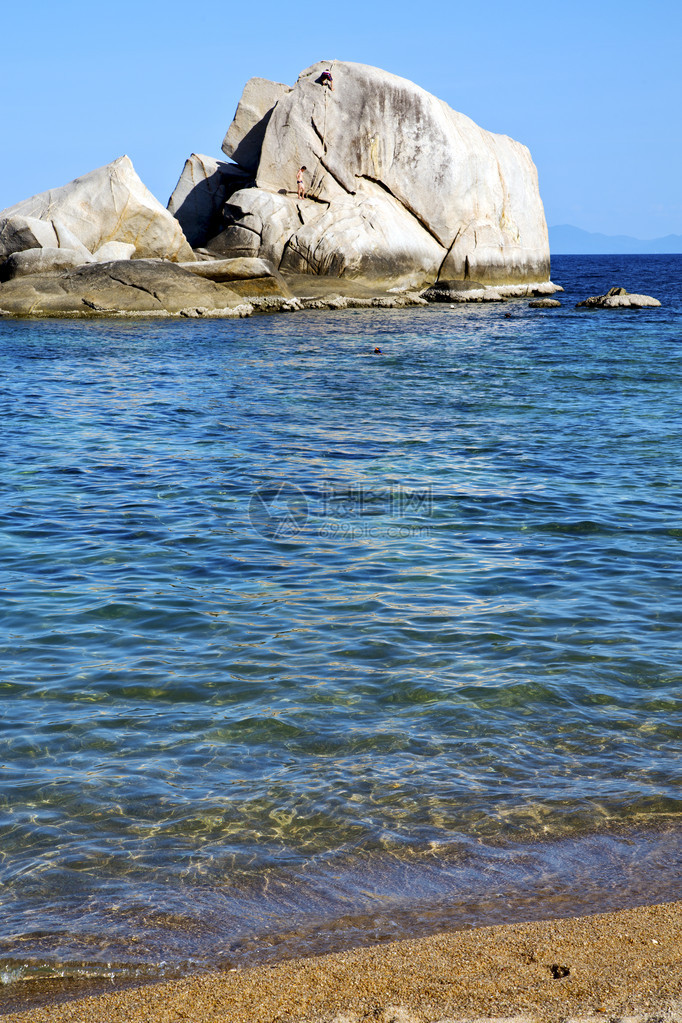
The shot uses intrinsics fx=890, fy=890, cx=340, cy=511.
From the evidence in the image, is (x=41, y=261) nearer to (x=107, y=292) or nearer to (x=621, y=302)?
(x=107, y=292)

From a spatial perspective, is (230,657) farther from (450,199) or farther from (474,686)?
(450,199)

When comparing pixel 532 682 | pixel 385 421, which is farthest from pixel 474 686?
pixel 385 421

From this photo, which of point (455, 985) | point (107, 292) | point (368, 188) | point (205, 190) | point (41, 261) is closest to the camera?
point (455, 985)

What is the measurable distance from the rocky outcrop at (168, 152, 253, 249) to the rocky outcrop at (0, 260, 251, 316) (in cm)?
1217

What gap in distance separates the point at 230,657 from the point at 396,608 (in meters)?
1.46

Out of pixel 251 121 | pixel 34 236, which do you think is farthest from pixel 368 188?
pixel 34 236

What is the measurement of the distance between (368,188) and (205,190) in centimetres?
866

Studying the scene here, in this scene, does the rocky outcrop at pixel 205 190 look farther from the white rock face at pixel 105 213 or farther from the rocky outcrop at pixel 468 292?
the rocky outcrop at pixel 468 292

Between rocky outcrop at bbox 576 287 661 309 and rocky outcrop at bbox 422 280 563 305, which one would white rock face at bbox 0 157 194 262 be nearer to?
rocky outcrop at bbox 422 280 563 305

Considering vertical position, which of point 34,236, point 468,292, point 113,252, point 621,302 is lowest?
point 621,302

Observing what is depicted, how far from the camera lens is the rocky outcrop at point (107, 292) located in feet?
103

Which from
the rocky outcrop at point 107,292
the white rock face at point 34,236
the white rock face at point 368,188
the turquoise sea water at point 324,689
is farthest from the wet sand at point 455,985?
the white rock face at point 368,188

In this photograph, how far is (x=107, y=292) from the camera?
3156 centimetres

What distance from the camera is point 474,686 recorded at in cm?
566
